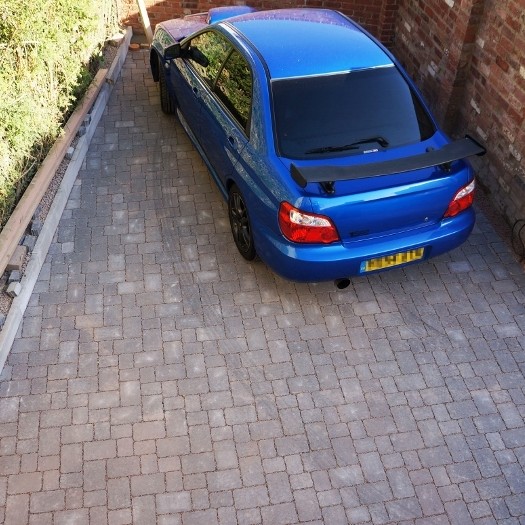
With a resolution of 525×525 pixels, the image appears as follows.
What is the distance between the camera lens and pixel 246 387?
4.31 metres

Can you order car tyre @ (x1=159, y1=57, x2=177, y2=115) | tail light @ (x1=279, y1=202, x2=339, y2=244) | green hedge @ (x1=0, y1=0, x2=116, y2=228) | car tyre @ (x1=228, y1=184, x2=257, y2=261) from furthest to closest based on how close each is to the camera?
1. car tyre @ (x1=159, y1=57, x2=177, y2=115)
2. green hedge @ (x1=0, y1=0, x2=116, y2=228)
3. car tyre @ (x1=228, y1=184, x2=257, y2=261)
4. tail light @ (x1=279, y1=202, x2=339, y2=244)

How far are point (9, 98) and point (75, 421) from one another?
2.84 m

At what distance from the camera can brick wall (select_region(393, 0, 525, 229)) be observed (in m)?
5.41

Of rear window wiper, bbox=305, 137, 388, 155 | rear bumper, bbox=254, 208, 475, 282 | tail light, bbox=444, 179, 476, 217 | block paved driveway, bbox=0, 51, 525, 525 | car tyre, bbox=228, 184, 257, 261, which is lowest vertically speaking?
block paved driveway, bbox=0, 51, 525, 525

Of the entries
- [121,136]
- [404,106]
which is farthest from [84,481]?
[121,136]

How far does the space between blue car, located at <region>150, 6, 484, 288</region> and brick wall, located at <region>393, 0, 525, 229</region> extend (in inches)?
42.9

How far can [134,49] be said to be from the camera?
327 inches

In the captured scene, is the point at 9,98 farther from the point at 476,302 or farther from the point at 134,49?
the point at 476,302

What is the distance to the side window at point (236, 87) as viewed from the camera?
Answer: 4855 mm

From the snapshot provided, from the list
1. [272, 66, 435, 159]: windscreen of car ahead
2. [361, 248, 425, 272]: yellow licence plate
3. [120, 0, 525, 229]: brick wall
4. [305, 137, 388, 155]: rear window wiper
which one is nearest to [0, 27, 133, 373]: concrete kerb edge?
[272, 66, 435, 159]: windscreen of car ahead

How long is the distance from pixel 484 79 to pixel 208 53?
2.63 meters

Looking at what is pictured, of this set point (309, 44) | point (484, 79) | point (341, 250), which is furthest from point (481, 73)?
point (341, 250)

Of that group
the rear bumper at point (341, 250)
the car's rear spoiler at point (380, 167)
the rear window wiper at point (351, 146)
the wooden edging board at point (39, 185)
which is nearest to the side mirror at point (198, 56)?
the wooden edging board at point (39, 185)

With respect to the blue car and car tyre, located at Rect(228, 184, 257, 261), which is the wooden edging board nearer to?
the blue car
